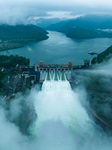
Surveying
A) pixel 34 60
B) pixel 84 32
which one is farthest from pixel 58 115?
pixel 84 32

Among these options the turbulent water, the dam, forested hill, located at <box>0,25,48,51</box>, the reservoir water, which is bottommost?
the turbulent water

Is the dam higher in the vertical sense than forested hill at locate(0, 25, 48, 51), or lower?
lower


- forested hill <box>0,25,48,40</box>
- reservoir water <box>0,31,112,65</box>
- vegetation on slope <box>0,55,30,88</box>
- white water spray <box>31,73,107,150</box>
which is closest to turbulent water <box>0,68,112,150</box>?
white water spray <box>31,73,107,150</box>

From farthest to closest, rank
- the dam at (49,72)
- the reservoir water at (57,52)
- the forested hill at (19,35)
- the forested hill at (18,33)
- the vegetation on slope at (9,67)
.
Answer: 1. the forested hill at (18,33)
2. the forested hill at (19,35)
3. the reservoir water at (57,52)
4. the dam at (49,72)
5. the vegetation on slope at (9,67)

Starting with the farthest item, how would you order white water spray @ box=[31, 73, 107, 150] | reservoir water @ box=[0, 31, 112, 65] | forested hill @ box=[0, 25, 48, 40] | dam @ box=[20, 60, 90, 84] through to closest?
forested hill @ box=[0, 25, 48, 40], reservoir water @ box=[0, 31, 112, 65], dam @ box=[20, 60, 90, 84], white water spray @ box=[31, 73, 107, 150]

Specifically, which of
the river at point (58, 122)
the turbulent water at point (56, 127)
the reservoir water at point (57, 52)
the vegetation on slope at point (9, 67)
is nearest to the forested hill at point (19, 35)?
the reservoir water at point (57, 52)

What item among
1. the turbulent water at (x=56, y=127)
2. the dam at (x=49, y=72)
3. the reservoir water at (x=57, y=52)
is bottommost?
the turbulent water at (x=56, y=127)

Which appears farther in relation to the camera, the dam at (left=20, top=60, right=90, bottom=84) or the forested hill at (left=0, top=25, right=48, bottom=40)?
the forested hill at (left=0, top=25, right=48, bottom=40)

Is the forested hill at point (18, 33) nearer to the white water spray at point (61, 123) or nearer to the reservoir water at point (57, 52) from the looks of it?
the reservoir water at point (57, 52)

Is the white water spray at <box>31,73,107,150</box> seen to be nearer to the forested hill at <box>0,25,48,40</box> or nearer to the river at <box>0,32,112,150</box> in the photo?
the river at <box>0,32,112,150</box>

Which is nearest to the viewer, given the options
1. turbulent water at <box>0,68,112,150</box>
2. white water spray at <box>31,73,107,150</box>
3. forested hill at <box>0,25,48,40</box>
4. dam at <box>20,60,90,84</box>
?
turbulent water at <box>0,68,112,150</box>

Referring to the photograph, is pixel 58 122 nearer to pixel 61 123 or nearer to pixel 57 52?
pixel 61 123

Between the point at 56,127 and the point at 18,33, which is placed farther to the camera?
the point at 18,33

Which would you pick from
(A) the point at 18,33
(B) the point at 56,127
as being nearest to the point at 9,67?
(B) the point at 56,127
